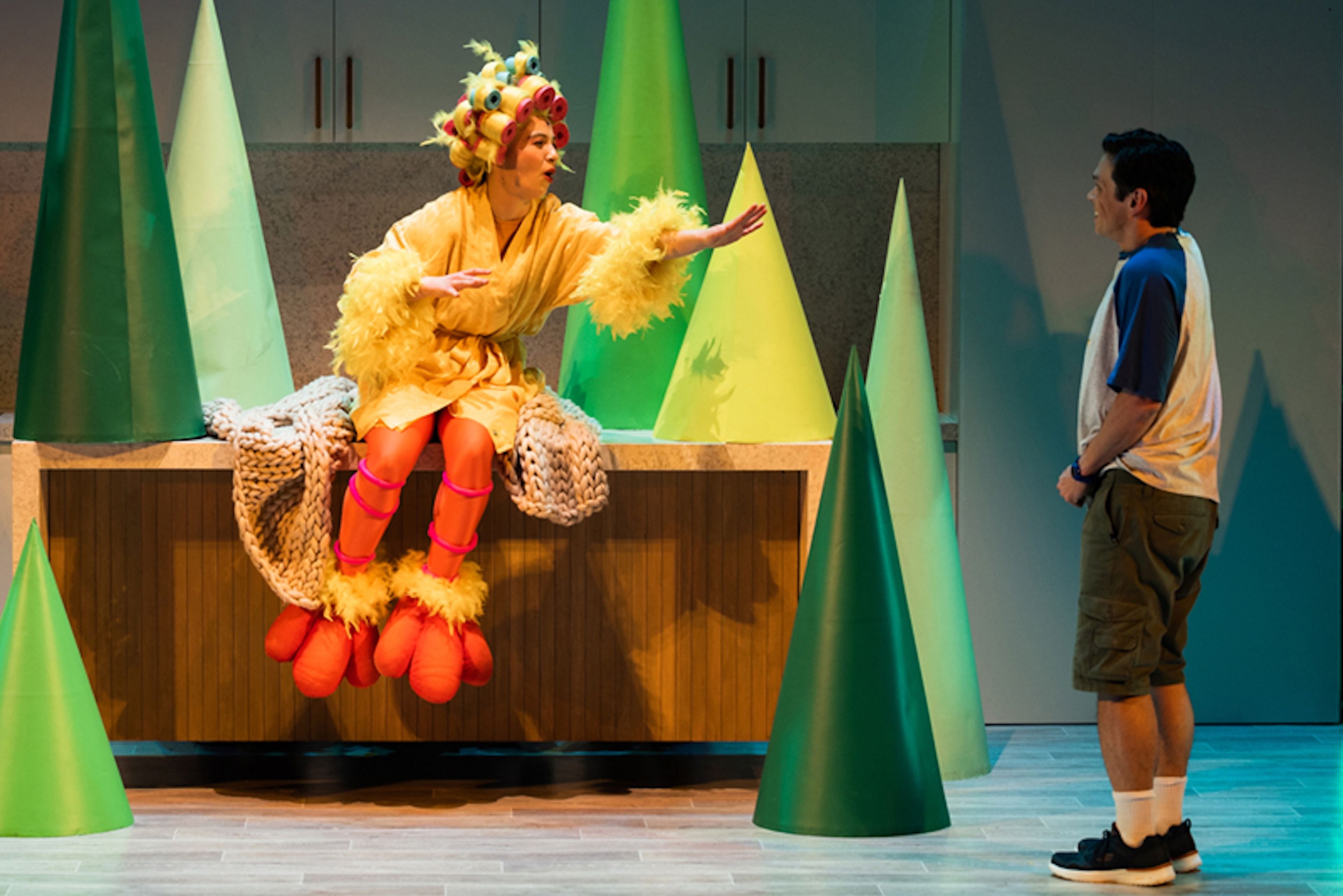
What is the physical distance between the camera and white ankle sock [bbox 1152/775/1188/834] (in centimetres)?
277

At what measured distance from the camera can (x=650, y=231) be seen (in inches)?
121

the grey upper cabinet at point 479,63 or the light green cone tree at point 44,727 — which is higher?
the grey upper cabinet at point 479,63

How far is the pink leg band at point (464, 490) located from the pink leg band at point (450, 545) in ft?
0.29

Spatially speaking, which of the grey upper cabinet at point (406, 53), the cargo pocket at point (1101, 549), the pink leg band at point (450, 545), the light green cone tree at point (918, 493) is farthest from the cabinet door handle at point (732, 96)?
the cargo pocket at point (1101, 549)

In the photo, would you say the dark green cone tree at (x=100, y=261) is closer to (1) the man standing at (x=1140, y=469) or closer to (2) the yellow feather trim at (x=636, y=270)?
(2) the yellow feather trim at (x=636, y=270)

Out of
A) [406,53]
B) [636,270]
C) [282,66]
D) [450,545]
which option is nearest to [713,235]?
[636,270]

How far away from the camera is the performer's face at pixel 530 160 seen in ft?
10.1

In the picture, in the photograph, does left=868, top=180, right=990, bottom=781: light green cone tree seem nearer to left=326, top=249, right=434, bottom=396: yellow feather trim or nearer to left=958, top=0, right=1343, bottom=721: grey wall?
left=958, top=0, right=1343, bottom=721: grey wall

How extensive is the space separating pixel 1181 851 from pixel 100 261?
2252 millimetres

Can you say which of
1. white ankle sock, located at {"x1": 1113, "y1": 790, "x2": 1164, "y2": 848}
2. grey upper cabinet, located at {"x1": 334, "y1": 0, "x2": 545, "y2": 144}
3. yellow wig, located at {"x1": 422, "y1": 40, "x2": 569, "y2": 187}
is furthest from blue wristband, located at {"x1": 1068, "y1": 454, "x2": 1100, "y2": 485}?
grey upper cabinet, located at {"x1": 334, "y1": 0, "x2": 545, "y2": 144}

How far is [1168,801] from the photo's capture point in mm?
2771

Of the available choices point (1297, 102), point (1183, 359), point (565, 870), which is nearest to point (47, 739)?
point (565, 870)

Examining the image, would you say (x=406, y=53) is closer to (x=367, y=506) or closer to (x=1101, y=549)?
(x=367, y=506)

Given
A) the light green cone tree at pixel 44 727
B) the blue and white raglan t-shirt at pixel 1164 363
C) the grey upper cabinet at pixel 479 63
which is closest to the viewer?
the blue and white raglan t-shirt at pixel 1164 363
